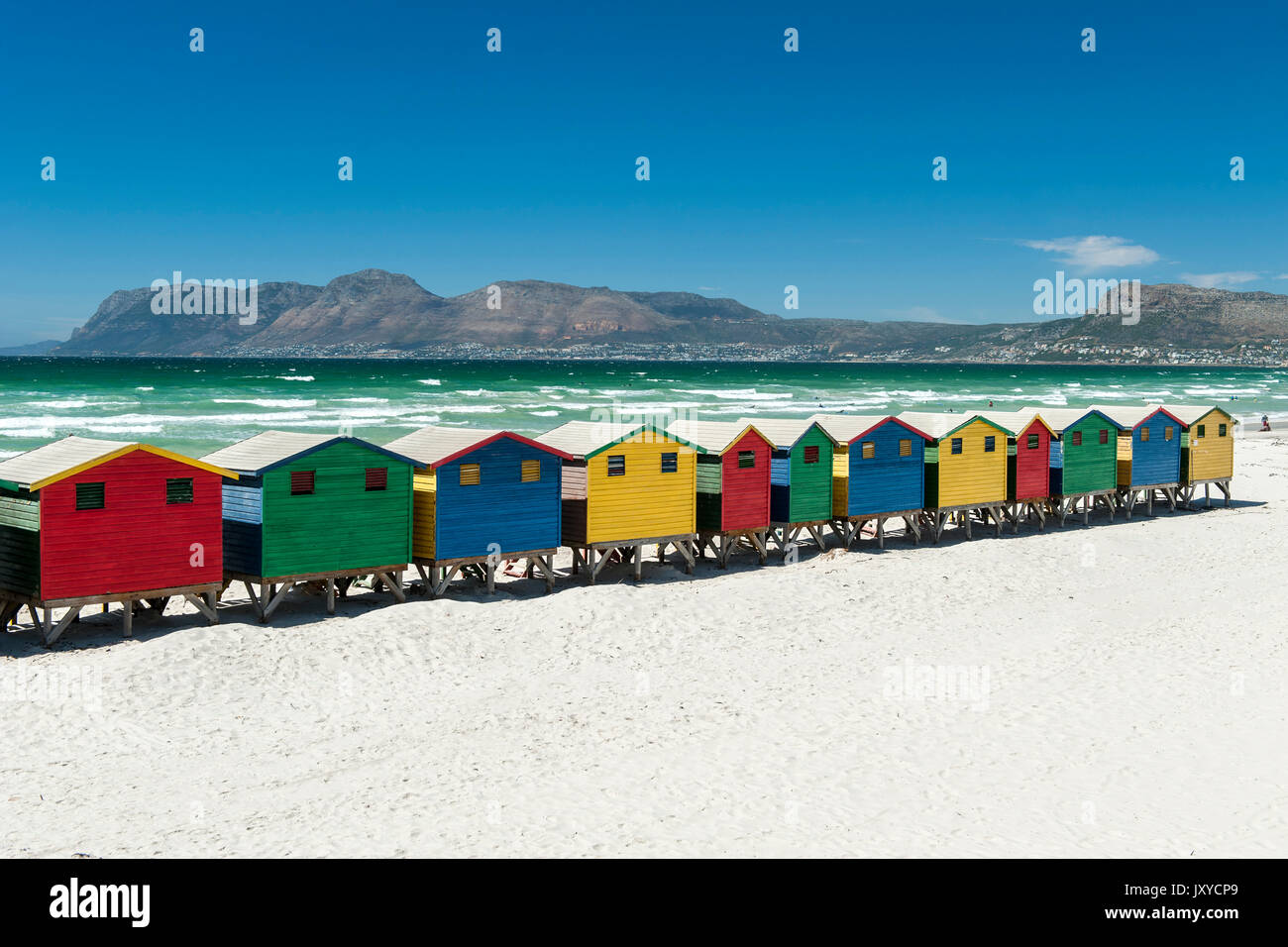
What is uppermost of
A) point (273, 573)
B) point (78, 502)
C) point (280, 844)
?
point (78, 502)

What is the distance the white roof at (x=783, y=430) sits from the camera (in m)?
26.7

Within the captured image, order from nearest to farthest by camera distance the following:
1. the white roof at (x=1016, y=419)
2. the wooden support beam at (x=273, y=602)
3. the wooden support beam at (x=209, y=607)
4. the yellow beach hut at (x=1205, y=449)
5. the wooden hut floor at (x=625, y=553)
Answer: the wooden support beam at (x=209, y=607) → the wooden support beam at (x=273, y=602) → the wooden hut floor at (x=625, y=553) → the white roof at (x=1016, y=419) → the yellow beach hut at (x=1205, y=449)

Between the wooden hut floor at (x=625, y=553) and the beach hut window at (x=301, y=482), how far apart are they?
581cm

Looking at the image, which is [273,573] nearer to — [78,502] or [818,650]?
[78,502]

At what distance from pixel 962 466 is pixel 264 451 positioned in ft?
57.7

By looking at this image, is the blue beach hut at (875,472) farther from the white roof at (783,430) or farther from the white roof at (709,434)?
the white roof at (709,434)

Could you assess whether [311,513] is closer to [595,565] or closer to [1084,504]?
[595,565]

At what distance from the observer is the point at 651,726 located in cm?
1500

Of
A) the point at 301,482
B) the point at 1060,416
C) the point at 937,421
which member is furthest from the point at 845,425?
the point at 301,482

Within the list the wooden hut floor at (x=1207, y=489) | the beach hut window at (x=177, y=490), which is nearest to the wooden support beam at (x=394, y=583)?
the beach hut window at (x=177, y=490)

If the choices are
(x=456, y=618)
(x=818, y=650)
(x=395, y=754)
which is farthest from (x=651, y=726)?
(x=456, y=618)

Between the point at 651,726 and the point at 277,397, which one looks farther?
the point at 277,397

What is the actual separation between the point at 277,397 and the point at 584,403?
22718mm

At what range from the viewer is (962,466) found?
30047 millimetres
